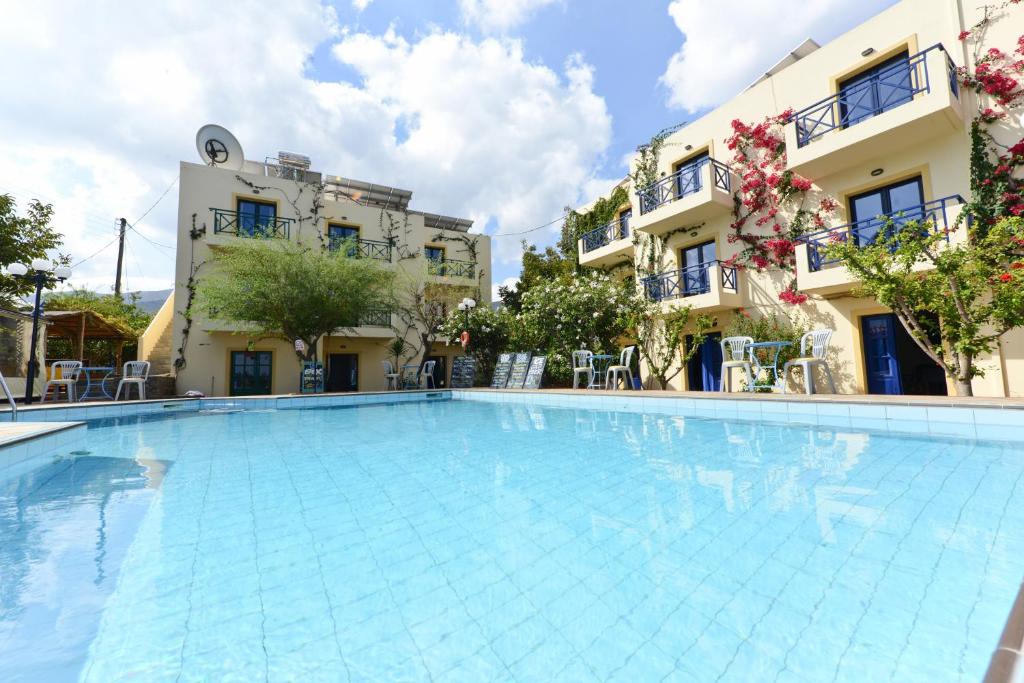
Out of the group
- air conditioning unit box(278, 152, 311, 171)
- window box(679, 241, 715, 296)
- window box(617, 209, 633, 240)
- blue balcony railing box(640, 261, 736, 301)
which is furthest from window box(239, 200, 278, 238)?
window box(679, 241, 715, 296)

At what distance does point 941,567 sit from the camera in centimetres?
191

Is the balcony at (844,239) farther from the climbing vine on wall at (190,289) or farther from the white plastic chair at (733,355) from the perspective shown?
the climbing vine on wall at (190,289)

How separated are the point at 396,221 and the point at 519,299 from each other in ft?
18.5

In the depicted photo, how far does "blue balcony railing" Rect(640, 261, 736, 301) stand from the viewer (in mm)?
10750

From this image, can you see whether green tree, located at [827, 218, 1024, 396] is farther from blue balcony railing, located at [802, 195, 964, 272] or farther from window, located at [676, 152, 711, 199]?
window, located at [676, 152, 711, 199]

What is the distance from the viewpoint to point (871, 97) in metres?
8.88

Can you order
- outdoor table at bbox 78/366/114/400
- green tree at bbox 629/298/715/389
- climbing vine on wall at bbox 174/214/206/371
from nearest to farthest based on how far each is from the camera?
outdoor table at bbox 78/366/114/400 → green tree at bbox 629/298/715/389 → climbing vine on wall at bbox 174/214/206/371

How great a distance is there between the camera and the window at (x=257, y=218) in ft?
47.9

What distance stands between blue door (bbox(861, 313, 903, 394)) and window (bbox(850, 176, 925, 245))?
1.56 meters

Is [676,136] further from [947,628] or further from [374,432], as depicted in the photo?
[947,628]

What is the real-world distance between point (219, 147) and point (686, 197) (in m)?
14.7

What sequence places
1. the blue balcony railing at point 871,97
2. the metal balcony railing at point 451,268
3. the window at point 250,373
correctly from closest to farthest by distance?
the blue balcony railing at point 871,97 < the window at point 250,373 < the metal balcony railing at point 451,268

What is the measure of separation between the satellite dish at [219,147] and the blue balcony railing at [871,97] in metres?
16.4

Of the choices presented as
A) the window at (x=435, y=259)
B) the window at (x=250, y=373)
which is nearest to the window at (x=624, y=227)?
the window at (x=435, y=259)
